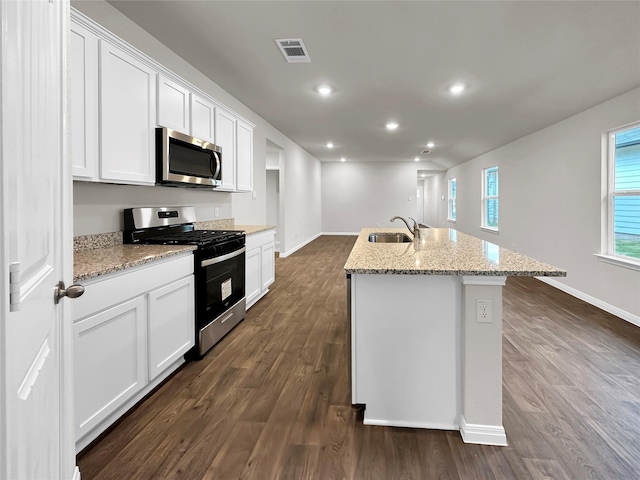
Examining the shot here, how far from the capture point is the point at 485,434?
1784 mm

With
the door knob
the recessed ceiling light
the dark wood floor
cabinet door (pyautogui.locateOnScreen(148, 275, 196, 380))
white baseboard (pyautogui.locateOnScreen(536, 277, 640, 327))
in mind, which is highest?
the recessed ceiling light

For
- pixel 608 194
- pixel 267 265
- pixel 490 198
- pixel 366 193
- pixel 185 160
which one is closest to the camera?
pixel 185 160

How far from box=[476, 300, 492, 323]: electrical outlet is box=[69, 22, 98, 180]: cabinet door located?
2124 millimetres

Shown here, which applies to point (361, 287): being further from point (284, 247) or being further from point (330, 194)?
point (330, 194)

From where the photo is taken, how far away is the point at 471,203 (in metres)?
9.44

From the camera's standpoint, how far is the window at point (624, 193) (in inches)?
147

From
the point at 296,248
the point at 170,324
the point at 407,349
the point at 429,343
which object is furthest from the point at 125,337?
the point at 296,248

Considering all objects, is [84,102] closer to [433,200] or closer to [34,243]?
[34,243]

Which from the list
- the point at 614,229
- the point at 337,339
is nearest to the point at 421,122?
the point at 614,229

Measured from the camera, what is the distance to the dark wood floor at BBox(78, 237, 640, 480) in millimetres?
1626

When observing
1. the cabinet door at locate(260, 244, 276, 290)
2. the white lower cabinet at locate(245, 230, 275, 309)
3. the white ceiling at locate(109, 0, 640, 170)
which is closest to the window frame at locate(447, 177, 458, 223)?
the white ceiling at locate(109, 0, 640, 170)

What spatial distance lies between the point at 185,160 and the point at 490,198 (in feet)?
23.4

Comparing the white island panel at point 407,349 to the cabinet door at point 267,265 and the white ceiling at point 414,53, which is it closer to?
the white ceiling at point 414,53

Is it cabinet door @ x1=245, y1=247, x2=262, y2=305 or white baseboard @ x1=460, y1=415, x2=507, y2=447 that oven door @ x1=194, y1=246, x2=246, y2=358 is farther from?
white baseboard @ x1=460, y1=415, x2=507, y2=447
